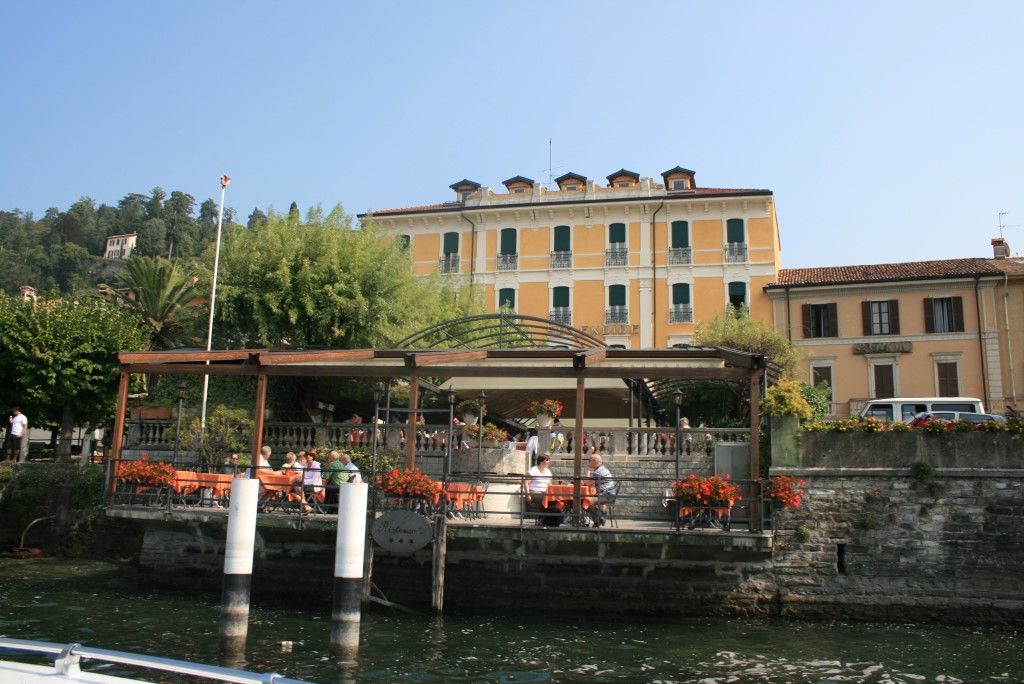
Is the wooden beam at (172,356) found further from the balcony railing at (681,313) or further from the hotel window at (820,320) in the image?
the hotel window at (820,320)

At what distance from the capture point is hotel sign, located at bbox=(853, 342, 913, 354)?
36406 millimetres

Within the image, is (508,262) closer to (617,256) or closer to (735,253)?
(617,256)

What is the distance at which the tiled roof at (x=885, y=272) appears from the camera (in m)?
36.2

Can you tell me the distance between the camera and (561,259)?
4128cm

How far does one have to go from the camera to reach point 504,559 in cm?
1450

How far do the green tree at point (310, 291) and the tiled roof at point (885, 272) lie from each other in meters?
19.9

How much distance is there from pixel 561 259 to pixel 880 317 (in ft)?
46.5

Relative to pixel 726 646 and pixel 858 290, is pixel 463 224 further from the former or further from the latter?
pixel 726 646

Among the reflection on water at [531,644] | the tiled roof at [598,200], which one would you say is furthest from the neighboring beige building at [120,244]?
the reflection on water at [531,644]

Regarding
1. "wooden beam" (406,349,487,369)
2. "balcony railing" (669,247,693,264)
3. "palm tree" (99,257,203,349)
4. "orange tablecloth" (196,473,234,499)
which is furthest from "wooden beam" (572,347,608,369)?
"balcony railing" (669,247,693,264)

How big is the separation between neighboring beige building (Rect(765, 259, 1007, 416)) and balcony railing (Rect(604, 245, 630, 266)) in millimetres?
6476

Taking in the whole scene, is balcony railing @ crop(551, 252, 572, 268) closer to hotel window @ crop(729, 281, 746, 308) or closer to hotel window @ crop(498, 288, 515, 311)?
hotel window @ crop(498, 288, 515, 311)

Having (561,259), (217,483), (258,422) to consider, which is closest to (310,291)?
(258,422)

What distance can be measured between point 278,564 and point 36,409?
10.9 meters
